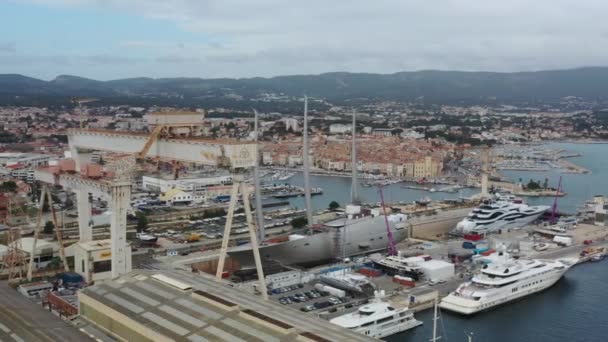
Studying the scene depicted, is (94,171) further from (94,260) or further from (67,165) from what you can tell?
(94,260)

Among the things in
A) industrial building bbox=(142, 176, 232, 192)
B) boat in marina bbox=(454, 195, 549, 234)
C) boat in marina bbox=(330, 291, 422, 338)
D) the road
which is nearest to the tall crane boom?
the road

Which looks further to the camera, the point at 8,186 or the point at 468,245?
the point at 8,186

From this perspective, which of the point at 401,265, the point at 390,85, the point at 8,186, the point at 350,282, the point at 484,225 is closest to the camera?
the point at 350,282

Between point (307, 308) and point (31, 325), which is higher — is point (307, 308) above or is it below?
below

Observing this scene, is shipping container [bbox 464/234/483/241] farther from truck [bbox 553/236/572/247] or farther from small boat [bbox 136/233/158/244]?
small boat [bbox 136/233/158/244]

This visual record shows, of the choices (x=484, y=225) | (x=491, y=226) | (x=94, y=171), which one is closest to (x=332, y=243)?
(x=484, y=225)

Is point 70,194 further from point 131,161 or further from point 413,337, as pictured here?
point 413,337

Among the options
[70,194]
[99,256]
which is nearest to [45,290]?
[99,256]
